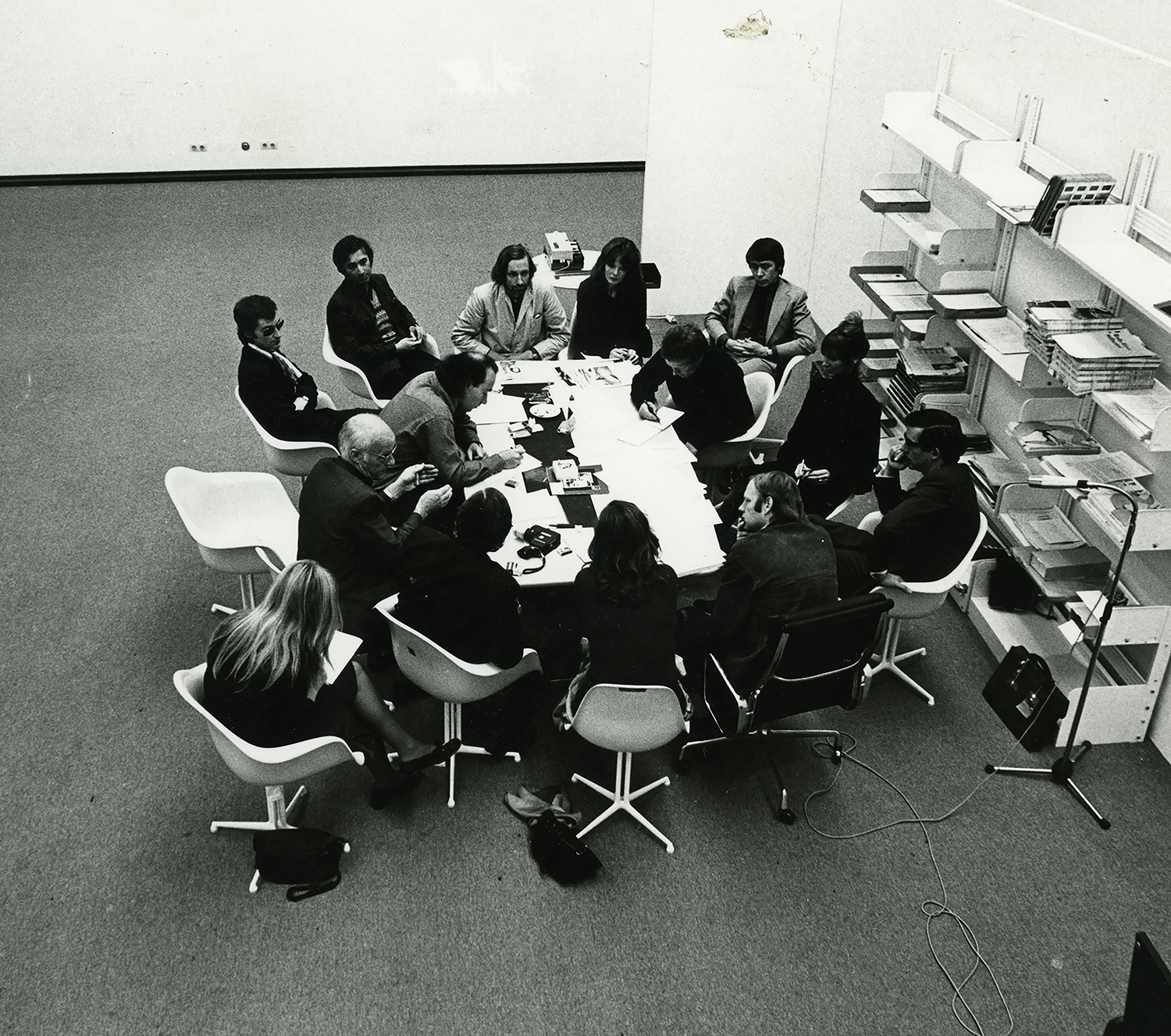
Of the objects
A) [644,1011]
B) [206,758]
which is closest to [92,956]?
[206,758]

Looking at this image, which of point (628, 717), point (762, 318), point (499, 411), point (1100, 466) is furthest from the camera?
point (762, 318)

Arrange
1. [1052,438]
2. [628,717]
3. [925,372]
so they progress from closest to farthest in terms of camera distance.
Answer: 1. [628,717]
2. [1052,438]
3. [925,372]

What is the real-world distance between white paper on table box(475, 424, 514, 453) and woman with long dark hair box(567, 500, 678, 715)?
133 centimetres

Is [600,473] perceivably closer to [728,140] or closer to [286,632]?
[286,632]

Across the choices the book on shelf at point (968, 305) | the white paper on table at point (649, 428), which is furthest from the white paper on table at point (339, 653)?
the book on shelf at point (968, 305)

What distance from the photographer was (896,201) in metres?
6.37

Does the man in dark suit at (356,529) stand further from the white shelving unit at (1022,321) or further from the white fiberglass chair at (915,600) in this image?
the white shelving unit at (1022,321)

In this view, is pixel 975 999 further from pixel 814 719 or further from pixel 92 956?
pixel 92 956

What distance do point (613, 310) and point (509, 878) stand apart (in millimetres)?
3479

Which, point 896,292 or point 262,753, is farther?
point 896,292

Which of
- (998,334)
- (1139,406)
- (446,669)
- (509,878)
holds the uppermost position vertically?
(1139,406)

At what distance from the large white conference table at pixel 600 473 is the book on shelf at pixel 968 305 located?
5.24 feet

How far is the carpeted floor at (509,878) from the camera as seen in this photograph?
11.8 feet

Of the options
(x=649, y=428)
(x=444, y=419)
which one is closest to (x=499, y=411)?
(x=444, y=419)
